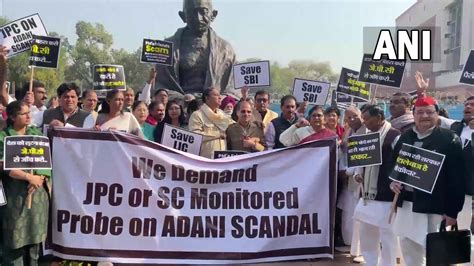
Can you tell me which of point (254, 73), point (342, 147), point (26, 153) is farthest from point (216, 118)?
point (26, 153)

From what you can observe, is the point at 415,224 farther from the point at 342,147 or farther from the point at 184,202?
the point at 184,202

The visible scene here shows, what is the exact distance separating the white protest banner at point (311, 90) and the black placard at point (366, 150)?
3.24 meters

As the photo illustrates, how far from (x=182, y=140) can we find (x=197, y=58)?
6.72 metres

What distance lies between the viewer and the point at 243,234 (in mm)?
5613

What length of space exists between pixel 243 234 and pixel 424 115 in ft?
6.34

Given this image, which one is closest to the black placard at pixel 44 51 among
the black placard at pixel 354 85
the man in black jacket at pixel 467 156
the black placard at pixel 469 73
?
the black placard at pixel 354 85

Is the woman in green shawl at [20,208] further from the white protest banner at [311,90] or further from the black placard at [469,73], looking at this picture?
the black placard at [469,73]

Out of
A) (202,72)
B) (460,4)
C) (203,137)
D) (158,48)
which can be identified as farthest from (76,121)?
(460,4)

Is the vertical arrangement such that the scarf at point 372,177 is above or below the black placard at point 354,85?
below

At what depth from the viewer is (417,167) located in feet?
16.0

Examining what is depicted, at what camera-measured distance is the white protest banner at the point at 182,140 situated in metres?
6.23

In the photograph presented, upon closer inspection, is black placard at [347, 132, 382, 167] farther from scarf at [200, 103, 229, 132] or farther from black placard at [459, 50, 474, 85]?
black placard at [459, 50, 474, 85]

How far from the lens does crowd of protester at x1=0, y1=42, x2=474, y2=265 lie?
4.91 metres

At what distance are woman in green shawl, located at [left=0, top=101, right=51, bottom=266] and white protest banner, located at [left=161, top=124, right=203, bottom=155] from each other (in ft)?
4.89
